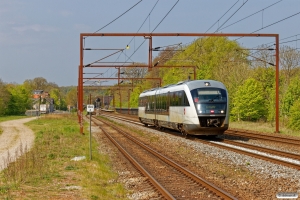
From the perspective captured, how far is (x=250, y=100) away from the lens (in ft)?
160

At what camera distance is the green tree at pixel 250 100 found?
48156 millimetres

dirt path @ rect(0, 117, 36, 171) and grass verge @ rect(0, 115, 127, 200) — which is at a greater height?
grass verge @ rect(0, 115, 127, 200)

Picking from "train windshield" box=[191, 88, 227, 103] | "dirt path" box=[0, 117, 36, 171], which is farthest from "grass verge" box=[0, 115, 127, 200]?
"train windshield" box=[191, 88, 227, 103]

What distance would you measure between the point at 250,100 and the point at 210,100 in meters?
23.6

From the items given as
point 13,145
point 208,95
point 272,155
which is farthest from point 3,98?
point 272,155

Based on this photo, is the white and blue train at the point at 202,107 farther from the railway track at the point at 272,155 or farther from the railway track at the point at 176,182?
the railway track at the point at 176,182

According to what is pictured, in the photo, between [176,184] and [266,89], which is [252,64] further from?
[176,184]

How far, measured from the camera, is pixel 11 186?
12031mm

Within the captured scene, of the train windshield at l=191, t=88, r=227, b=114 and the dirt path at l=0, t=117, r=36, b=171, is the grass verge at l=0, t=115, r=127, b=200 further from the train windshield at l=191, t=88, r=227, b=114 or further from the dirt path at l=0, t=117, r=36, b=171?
the train windshield at l=191, t=88, r=227, b=114

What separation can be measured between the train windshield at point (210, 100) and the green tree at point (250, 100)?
22.3 meters

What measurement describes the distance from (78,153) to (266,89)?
126 ft

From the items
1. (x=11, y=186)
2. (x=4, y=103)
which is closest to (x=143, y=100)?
(x=11, y=186)

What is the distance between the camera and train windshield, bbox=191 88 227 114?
2595 cm

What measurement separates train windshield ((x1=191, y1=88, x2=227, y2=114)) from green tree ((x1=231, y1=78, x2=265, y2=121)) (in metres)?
22.3
